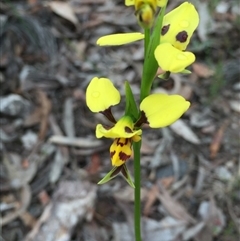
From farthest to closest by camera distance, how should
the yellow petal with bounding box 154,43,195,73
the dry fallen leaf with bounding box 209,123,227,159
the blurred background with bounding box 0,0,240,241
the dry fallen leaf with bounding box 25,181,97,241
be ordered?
the dry fallen leaf with bounding box 209,123,227,159 < the blurred background with bounding box 0,0,240,241 < the dry fallen leaf with bounding box 25,181,97,241 < the yellow petal with bounding box 154,43,195,73

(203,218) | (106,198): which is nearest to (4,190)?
(106,198)

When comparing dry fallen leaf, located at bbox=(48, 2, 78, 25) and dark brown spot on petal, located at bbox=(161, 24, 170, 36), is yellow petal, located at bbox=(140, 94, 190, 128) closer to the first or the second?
dark brown spot on petal, located at bbox=(161, 24, 170, 36)

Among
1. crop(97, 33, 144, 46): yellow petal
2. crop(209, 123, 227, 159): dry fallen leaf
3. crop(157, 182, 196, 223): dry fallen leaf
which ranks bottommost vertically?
crop(157, 182, 196, 223): dry fallen leaf

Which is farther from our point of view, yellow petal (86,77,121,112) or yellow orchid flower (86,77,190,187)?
yellow petal (86,77,121,112)

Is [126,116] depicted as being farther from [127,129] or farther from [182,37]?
[182,37]

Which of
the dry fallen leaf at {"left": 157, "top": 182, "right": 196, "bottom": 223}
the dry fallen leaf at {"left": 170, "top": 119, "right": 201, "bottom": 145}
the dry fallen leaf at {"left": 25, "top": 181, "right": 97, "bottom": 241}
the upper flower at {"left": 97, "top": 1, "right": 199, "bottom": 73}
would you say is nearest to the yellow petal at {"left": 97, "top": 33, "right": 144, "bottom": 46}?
the upper flower at {"left": 97, "top": 1, "right": 199, "bottom": 73}

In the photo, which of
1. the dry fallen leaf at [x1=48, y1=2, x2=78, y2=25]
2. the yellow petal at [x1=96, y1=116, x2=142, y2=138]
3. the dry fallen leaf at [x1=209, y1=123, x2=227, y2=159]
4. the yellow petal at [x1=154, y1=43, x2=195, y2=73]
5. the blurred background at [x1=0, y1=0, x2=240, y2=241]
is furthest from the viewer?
the dry fallen leaf at [x1=48, y1=2, x2=78, y2=25]

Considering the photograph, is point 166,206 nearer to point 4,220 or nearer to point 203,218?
point 203,218
